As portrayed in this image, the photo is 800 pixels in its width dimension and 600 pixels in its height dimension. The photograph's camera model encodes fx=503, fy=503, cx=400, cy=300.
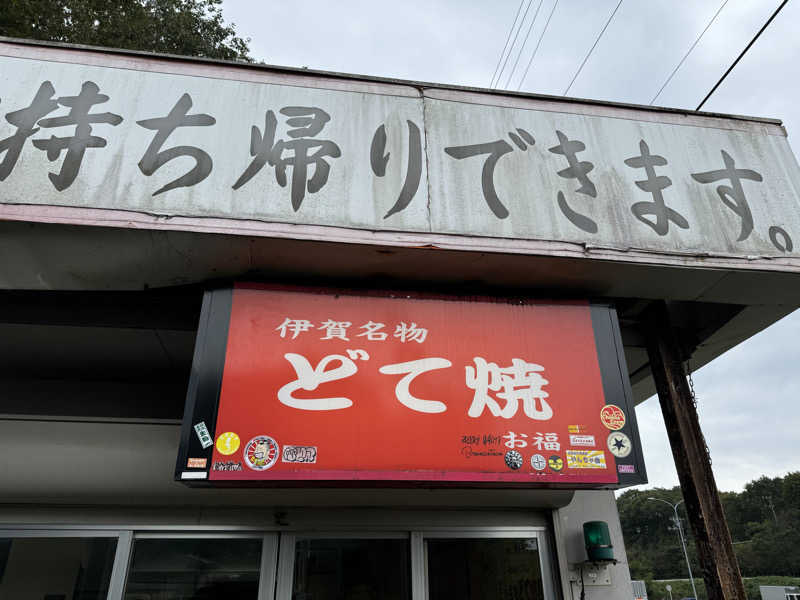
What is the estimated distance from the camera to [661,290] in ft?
12.7

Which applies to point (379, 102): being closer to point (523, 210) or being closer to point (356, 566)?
point (523, 210)

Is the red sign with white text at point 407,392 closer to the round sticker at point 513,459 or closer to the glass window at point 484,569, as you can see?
the round sticker at point 513,459

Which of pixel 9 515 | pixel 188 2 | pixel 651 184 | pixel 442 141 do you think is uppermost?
pixel 188 2

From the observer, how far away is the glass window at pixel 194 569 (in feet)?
12.6

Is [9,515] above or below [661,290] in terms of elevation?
below

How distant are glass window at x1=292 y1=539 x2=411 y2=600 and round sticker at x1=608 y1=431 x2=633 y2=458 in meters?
1.92

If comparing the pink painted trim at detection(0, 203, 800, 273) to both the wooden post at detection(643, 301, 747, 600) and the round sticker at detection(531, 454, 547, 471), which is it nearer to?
the wooden post at detection(643, 301, 747, 600)

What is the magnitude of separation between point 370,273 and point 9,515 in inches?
136

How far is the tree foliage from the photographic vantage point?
64.0m

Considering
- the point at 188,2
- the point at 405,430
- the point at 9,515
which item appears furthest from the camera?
the point at 188,2

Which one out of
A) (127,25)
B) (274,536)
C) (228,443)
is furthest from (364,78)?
(127,25)

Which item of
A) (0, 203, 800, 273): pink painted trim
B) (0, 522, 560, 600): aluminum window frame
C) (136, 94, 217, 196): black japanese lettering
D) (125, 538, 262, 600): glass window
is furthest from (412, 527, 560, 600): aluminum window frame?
(136, 94, 217, 196): black japanese lettering

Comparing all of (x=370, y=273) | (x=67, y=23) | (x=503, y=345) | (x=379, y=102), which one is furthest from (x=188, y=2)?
(x=503, y=345)

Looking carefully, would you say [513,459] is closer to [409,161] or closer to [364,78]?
[409,161]
